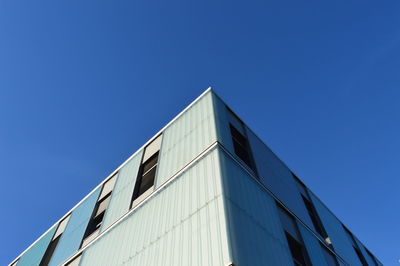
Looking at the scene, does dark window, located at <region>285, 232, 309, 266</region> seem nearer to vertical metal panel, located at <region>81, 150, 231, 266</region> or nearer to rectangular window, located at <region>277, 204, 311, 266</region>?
rectangular window, located at <region>277, 204, 311, 266</region>

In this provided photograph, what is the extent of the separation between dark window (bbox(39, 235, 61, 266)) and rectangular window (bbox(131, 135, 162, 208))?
7.75 metres

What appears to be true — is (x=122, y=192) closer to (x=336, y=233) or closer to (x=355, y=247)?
(x=336, y=233)

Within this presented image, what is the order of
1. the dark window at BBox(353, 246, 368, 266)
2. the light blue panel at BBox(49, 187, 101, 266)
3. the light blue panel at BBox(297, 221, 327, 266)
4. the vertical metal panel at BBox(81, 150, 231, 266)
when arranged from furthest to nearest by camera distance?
the dark window at BBox(353, 246, 368, 266) → the light blue panel at BBox(49, 187, 101, 266) → the light blue panel at BBox(297, 221, 327, 266) → the vertical metal panel at BBox(81, 150, 231, 266)

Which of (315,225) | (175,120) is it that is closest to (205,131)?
(175,120)

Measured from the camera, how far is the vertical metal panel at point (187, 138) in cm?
1162

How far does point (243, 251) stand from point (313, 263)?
5.73 m

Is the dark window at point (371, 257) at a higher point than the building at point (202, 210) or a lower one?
higher

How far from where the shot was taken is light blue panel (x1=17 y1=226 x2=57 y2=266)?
58.3 feet

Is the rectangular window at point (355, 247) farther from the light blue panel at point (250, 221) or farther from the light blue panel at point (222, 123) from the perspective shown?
the light blue panel at point (222, 123)

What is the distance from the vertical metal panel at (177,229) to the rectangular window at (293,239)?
3.89 meters

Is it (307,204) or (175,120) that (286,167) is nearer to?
(307,204)

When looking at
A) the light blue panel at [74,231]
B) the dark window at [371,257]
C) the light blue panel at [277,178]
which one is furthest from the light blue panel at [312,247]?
the dark window at [371,257]

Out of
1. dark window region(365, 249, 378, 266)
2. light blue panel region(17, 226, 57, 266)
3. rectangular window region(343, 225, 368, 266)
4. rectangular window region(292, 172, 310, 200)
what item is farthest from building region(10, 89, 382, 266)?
dark window region(365, 249, 378, 266)

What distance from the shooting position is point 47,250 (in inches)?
700
